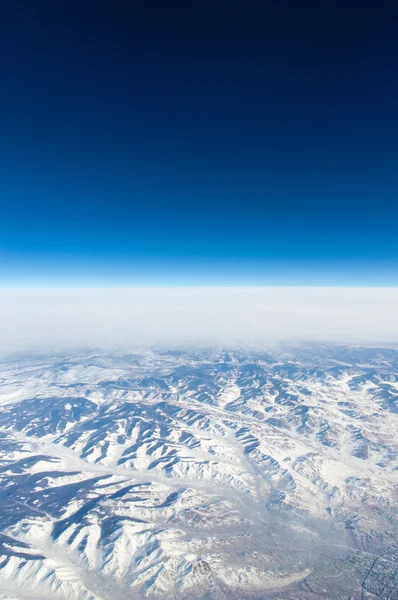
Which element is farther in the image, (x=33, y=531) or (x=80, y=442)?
(x=80, y=442)

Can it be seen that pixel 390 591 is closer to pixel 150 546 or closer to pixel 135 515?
pixel 150 546

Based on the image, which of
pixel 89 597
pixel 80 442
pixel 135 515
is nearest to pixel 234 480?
pixel 135 515

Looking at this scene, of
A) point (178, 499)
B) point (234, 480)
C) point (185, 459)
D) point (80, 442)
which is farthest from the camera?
point (80, 442)

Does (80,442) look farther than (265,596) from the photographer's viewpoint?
Yes

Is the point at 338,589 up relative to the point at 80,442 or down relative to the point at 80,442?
up

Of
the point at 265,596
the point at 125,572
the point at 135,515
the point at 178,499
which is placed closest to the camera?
the point at 265,596

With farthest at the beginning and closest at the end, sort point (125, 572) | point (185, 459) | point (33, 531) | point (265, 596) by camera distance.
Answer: point (185, 459), point (33, 531), point (125, 572), point (265, 596)

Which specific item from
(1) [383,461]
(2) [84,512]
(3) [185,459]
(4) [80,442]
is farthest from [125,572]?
(1) [383,461]

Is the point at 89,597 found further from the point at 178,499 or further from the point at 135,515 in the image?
the point at 178,499

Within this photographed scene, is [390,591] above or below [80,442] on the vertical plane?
above
